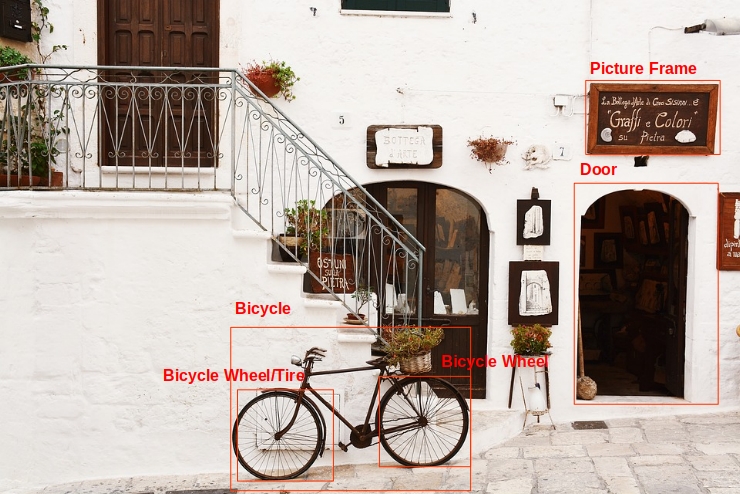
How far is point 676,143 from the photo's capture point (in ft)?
28.3

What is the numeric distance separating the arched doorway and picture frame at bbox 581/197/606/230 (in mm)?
3040

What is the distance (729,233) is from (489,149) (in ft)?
8.83

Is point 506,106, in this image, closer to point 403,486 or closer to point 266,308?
point 266,308

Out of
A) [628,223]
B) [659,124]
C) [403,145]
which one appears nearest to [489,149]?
[403,145]

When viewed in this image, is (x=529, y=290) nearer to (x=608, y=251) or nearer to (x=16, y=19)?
(x=608, y=251)

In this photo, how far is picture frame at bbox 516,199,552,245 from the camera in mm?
8555

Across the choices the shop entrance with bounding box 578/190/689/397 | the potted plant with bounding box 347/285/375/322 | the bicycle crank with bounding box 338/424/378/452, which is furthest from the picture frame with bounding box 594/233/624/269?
the bicycle crank with bounding box 338/424/378/452

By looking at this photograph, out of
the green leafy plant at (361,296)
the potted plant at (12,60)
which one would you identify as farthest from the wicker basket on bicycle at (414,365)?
the potted plant at (12,60)

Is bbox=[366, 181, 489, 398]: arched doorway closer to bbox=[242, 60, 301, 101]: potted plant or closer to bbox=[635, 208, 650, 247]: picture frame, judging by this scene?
bbox=[242, 60, 301, 101]: potted plant

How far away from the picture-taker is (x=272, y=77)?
8266 mm

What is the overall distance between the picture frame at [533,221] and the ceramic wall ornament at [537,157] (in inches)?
14.2

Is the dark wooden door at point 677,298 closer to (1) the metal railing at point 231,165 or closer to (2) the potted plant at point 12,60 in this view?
(1) the metal railing at point 231,165

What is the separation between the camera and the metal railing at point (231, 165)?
7914 mm

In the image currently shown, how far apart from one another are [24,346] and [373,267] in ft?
11.0
